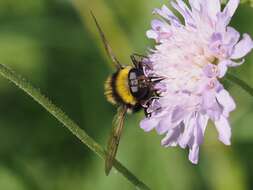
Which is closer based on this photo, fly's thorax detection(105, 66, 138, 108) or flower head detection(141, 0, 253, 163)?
flower head detection(141, 0, 253, 163)

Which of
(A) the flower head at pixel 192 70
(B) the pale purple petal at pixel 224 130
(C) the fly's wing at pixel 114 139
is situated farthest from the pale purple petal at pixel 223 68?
(C) the fly's wing at pixel 114 139

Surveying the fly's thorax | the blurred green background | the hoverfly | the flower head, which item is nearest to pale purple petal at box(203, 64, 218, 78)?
the flower head

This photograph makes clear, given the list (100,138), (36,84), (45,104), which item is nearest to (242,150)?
(100,138)

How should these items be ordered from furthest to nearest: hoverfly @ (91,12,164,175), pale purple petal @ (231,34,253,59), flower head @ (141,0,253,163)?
hoverfly @ (91,12,164,175) → flower head @ (141,0,253,163) → pale purple petal @ (231,34,253,59)

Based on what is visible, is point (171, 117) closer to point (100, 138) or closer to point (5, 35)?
point (100, 138)

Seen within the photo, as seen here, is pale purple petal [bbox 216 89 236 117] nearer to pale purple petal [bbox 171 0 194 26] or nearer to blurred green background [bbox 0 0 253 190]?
pale purple petal [bbox 171 0 194 26]

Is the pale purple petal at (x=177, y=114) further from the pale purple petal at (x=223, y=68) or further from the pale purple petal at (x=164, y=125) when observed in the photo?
the pale purple petal at (x=223, y=68)
